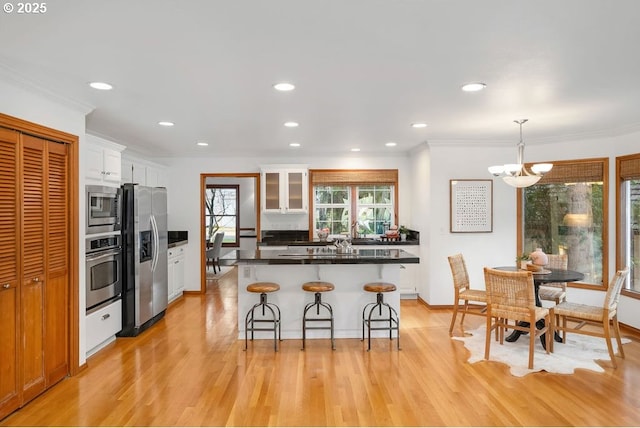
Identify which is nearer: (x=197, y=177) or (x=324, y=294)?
(x=324, y=294)

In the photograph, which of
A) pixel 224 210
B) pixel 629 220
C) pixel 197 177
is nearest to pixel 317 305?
pixel 197 177

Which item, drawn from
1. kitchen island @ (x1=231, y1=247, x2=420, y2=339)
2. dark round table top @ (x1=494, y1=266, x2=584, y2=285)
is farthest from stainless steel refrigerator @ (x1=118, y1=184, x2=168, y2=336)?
dark round table top @ (x1=494, y1=266, x2=584, y2=285)

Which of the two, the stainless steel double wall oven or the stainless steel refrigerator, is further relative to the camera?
the stainless steel refrigerator

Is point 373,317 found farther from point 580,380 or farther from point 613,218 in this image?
point 613,218

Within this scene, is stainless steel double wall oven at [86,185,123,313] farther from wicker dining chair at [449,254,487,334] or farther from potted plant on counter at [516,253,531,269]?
potted plant on counter at [516,253,531,269]

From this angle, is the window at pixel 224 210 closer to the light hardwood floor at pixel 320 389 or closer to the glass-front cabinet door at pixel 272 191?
the glass-front cabinet door at pixel 272 191

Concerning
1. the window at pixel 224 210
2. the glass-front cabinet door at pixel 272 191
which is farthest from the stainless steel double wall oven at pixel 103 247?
the window at pixel 224 210

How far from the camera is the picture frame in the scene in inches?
231

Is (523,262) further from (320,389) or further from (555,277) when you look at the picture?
(320,389)

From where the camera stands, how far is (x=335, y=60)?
2602mm

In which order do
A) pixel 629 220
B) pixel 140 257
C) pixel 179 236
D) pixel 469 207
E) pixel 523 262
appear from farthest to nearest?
pixel 179 236 → pixel 469 207 → pixel 629 220 → pixel 140 257 → pixel 523 262

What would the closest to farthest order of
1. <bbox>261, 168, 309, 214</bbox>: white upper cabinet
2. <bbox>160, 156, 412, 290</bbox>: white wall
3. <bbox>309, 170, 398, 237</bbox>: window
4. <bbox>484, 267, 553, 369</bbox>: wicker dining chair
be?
1. <bbox>484, 267, 553, 369</bbox>: wicker dining chair
2. <bbox>261, 168, 309, 214</bbox>: white upper cabinet
3. <bbox>160, 156, 412, 290</bbox>: white wall
4. <bbox>309, 170, 398, 237</bbox>: window

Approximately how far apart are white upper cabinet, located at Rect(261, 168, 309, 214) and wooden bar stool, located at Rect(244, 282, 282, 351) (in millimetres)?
2472

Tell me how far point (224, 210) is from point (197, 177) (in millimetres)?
3099
